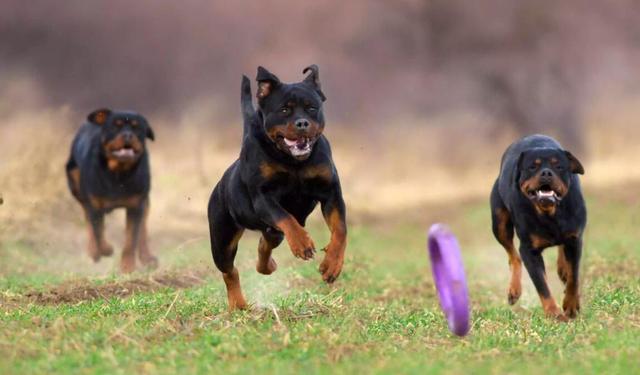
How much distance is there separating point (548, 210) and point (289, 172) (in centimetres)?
310

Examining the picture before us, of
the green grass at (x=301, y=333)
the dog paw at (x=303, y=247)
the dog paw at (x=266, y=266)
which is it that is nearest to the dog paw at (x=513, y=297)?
the green grass at (x=301, y=333)

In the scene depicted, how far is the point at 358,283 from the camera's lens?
1517 centimetres

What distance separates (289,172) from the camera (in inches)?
368

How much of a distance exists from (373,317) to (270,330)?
6.15 feet

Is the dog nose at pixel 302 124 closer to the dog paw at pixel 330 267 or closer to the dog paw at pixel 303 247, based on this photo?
the dog paw at pixel 303 247

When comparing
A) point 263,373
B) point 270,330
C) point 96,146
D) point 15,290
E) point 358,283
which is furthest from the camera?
point 96,146

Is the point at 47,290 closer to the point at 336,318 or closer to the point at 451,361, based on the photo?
the point at 336,318

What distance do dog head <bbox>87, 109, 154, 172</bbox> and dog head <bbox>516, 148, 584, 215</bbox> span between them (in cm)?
664

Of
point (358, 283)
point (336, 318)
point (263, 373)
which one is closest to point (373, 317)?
point (336, 318)

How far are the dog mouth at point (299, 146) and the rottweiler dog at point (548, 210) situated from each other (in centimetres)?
275

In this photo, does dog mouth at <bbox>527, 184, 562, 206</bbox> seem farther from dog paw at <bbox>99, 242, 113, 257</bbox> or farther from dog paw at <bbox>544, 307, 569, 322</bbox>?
dog paw at <bbox>99, 242, 113, 257</bbox>

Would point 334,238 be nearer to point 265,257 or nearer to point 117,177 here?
point 265,257

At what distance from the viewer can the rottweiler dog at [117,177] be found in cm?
1606

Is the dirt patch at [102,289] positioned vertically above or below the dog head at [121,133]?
below
